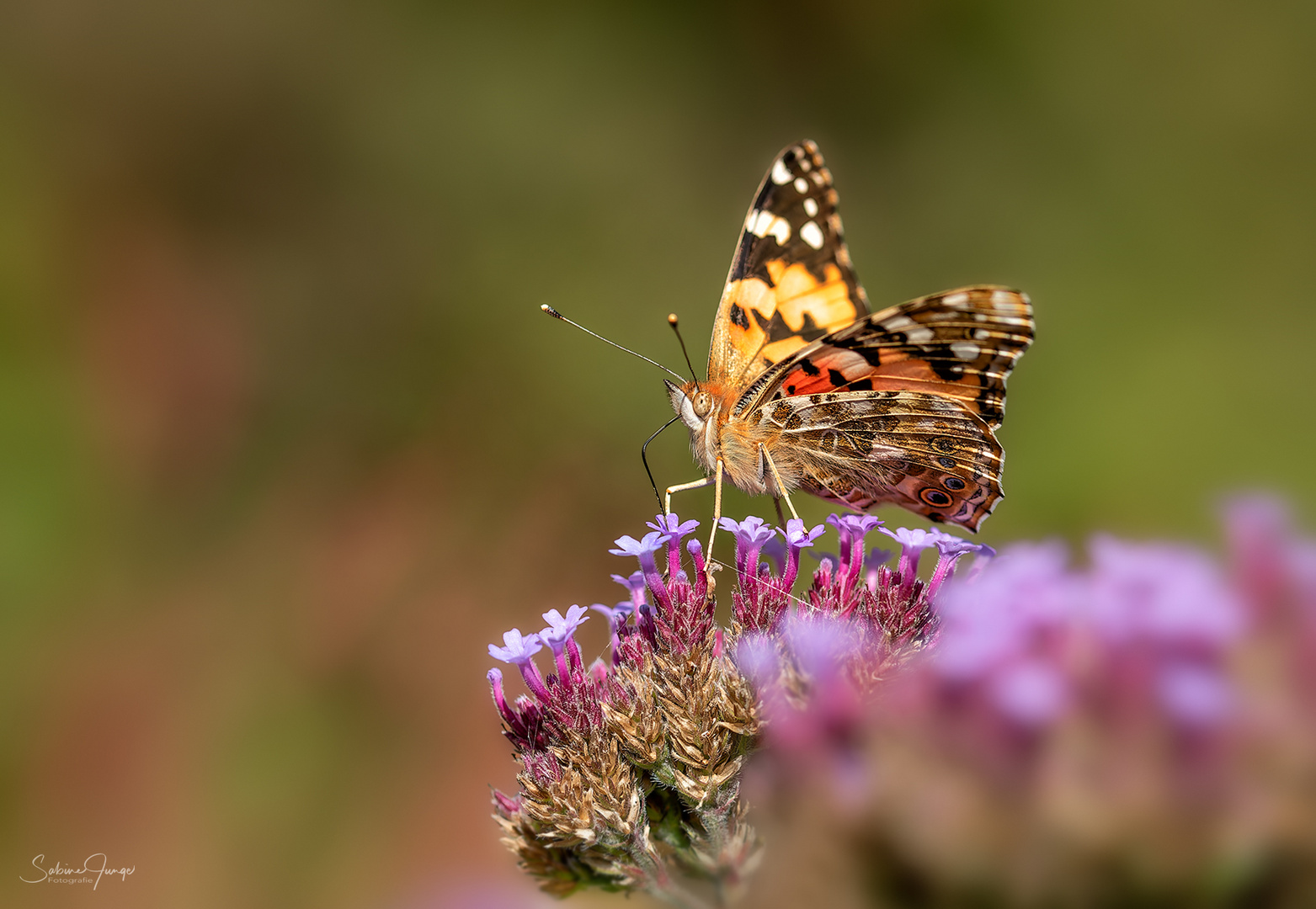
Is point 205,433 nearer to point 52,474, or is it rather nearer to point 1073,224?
point 52,474

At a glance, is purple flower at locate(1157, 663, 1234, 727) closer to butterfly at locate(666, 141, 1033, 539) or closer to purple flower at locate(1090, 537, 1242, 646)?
purple flower at locate(1090, 537, 1242, 646)

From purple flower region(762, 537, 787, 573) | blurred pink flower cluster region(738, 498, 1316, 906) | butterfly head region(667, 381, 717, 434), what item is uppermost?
butterfly head region(667, 381, 717, 434)

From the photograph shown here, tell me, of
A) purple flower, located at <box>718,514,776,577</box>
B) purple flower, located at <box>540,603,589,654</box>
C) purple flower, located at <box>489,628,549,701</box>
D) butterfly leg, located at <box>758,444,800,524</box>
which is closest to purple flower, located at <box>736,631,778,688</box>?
purple flower, located at <box>718,514,776,577</box>

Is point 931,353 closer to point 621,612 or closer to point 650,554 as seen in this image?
point 650,554

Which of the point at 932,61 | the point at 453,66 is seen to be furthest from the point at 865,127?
the point at 453,66

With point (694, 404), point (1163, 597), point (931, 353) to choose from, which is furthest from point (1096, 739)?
point (694, 404)

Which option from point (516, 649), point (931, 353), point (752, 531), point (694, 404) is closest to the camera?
point (516, 649)

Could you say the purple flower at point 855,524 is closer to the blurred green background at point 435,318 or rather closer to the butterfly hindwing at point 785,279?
the butterfly hindwing at point 785,279
